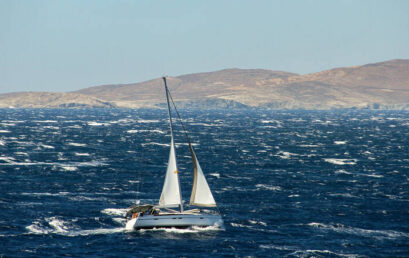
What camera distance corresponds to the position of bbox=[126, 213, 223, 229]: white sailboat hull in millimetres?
59844

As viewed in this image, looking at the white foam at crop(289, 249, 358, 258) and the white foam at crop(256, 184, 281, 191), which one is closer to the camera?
the white foam at crop(289, 249, 358, 258)

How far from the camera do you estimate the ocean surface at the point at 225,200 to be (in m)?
55.1

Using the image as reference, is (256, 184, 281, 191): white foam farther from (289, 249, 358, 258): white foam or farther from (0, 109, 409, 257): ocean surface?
(289, 249, 358, 258): white foam

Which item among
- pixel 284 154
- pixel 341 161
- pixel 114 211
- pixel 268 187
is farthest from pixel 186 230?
pixel 284 154

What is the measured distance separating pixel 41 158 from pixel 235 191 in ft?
171

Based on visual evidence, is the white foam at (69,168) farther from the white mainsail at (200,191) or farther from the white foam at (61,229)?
the white mainsail at (200,191)

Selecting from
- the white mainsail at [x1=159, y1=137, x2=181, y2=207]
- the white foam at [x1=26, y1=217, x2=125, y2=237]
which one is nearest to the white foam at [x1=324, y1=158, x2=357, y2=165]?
the white mainsail at [x1=159, y1=137, x2=181, y2=207]

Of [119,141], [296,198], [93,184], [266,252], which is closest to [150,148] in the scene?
[119,141]

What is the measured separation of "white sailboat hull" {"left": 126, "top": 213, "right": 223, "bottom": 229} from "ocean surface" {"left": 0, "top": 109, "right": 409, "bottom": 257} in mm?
732

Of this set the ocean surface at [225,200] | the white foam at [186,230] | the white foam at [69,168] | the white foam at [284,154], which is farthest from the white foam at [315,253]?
the white foam at [284,154]

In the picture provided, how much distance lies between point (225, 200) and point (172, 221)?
17856mm

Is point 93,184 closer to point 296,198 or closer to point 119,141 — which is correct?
point 296,198

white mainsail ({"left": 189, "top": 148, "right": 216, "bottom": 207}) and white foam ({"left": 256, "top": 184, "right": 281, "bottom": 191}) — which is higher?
white mainsail ({"left": 189, "top": 148, "right": 216, "bottom": 207})

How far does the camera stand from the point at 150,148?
5674 inches
